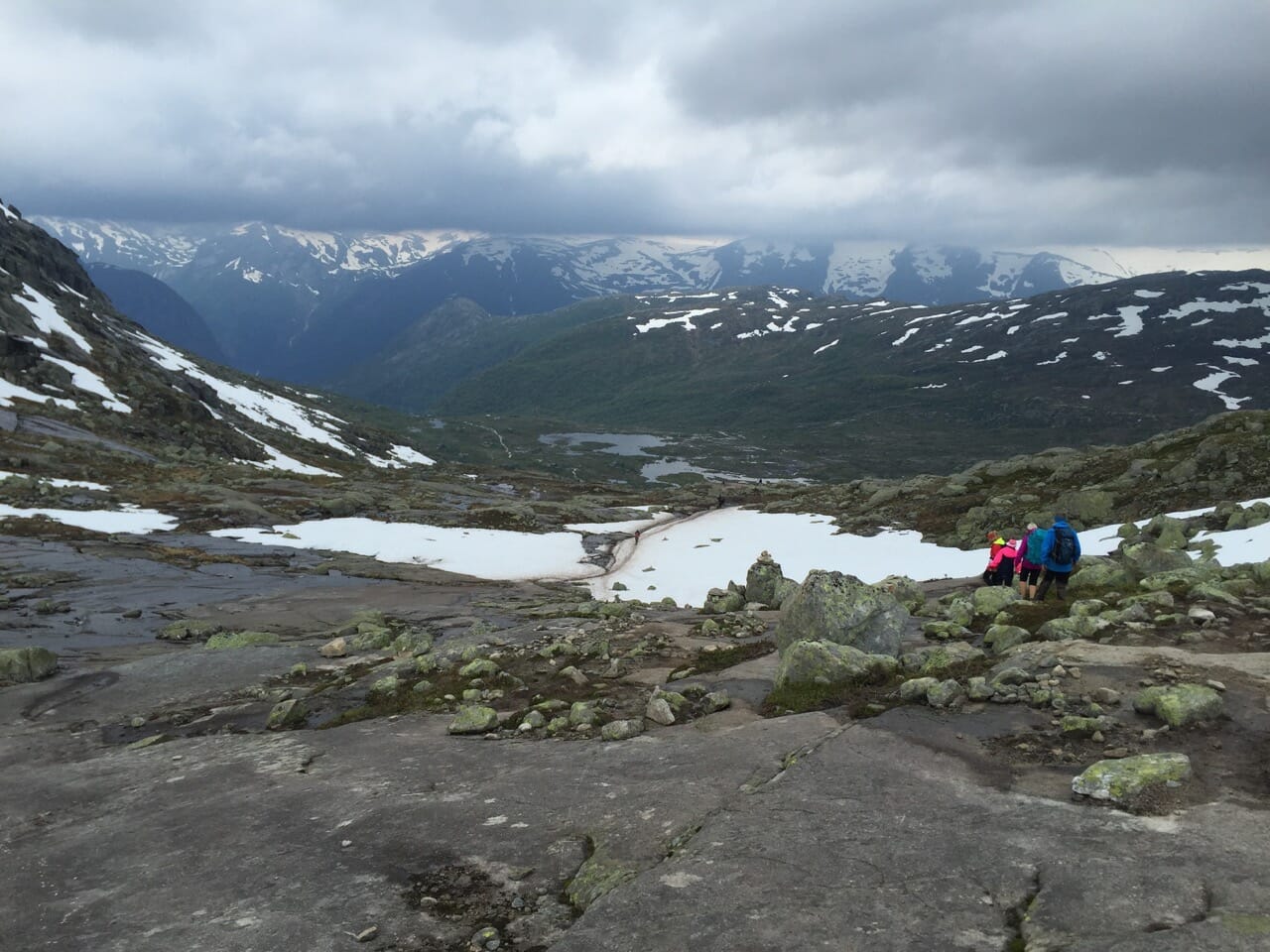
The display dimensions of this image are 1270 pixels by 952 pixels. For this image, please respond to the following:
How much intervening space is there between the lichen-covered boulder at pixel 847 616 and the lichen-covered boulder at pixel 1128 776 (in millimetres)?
5968

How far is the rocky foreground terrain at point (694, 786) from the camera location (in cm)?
672

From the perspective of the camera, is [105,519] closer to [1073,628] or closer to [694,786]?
[694,786]

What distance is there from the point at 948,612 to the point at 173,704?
18.1 meters

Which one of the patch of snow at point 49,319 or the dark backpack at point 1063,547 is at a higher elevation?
the patch of snow at point 49,319

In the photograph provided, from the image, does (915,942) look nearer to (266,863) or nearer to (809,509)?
(266,863)

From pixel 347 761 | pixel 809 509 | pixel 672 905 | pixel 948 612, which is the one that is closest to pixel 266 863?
pixel 347 761

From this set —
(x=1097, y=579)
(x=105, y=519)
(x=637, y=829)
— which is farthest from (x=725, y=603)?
(x=105, y=519)

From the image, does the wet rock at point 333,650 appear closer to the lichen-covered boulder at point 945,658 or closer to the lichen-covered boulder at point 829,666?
the lichen-covered boulder at point 829,666

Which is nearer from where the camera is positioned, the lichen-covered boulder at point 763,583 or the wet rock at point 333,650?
the wet rock at point 333,650

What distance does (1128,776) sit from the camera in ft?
26.5

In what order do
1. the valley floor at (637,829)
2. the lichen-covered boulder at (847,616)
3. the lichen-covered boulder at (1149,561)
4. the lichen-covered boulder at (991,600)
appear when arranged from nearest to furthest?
the valley floor at (637,829) < the lichen-covered boulder at (847,616) < the lichen-covered boulder at (991,600) < the lichen-covered boulder at (1149,561)

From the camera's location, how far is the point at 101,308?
16062 centimetres

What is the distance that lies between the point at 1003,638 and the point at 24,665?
22.6 metres

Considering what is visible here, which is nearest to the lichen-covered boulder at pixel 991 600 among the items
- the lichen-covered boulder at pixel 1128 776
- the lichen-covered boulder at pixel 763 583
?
the lichen-covered boulder at pixel 763 583
